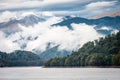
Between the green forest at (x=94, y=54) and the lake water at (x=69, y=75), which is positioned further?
the green forest at (x=94, y=54)

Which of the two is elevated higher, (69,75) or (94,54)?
(94,54)

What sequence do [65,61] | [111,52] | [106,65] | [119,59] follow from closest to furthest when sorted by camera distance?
[119,59] → [106,65] → [111,52] → [65,61]

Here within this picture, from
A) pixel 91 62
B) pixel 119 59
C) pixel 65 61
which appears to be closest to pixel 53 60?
pixel 65 61

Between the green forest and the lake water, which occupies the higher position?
the green forest

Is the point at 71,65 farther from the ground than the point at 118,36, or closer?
closer

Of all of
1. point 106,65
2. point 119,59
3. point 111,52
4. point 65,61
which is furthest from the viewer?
point 65,61

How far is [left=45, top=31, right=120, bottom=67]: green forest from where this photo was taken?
142 m

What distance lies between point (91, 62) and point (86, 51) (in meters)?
26.9

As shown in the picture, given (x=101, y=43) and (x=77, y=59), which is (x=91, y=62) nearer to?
(x=77, y=59)

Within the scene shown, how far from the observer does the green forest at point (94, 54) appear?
5610 inches

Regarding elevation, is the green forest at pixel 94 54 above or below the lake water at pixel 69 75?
above

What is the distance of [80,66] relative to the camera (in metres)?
159

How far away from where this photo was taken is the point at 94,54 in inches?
6122

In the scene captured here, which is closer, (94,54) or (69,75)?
(69,75)
